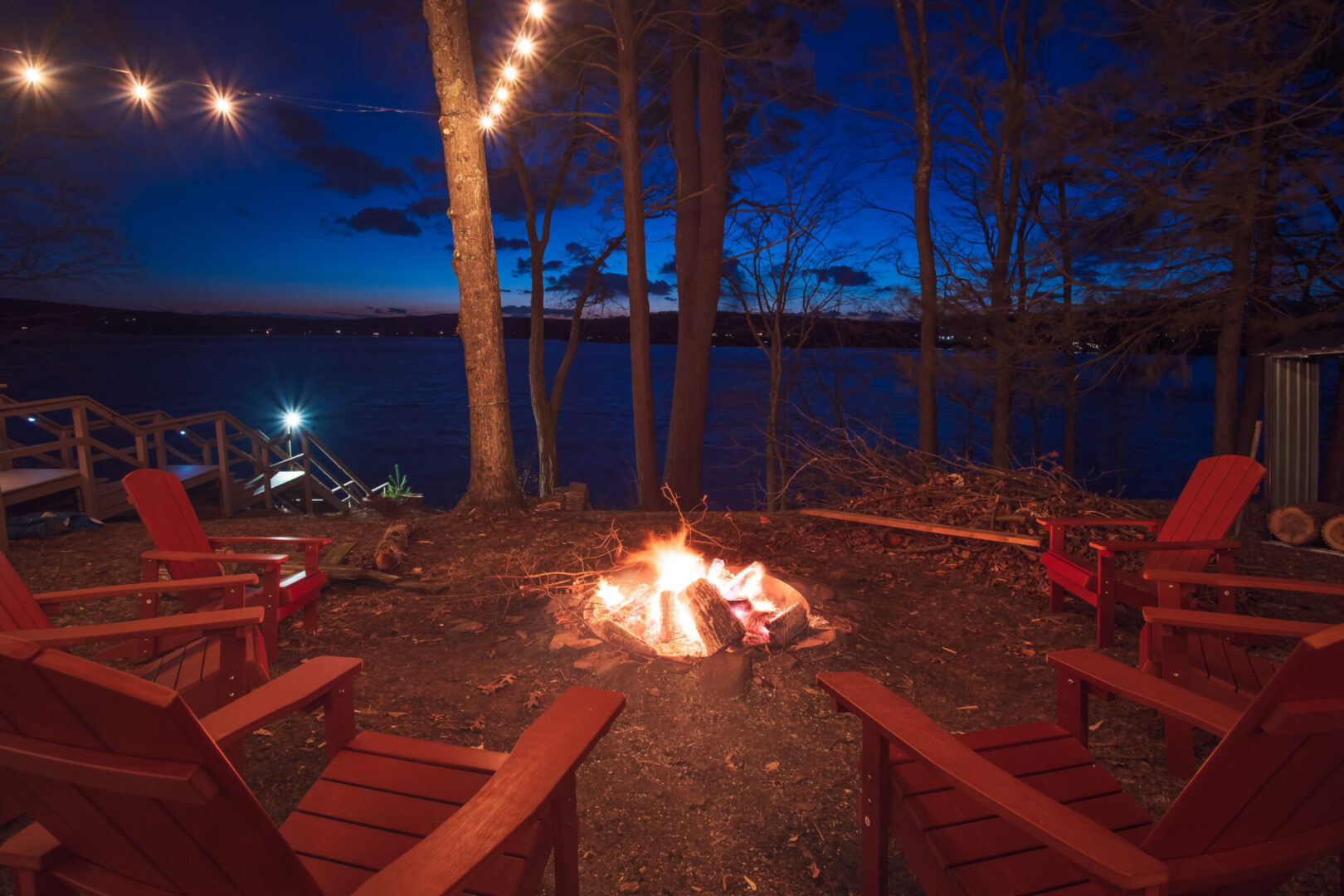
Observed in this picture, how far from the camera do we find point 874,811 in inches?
61.2

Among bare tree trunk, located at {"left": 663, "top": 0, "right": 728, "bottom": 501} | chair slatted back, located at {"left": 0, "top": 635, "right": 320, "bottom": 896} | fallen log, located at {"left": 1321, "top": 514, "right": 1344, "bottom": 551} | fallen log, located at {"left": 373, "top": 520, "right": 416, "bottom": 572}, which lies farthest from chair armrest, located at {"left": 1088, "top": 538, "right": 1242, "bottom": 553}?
bare tree trunk, located at {"left": 663, "top": 0, "right": 728, "bottom": 501}

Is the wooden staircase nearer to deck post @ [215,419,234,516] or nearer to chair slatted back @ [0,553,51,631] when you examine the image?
deck post @ [215,419,234,516]

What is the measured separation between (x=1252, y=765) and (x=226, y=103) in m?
6.90

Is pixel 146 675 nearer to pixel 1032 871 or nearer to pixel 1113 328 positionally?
pixel 1032 871

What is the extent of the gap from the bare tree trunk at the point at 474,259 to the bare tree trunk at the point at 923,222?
620 cm

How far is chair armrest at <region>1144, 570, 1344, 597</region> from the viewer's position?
2410 millimetres

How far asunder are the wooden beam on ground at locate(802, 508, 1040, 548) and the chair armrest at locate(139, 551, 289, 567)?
146 inches

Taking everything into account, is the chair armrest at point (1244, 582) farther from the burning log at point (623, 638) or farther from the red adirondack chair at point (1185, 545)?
the burning log at point (623, 638)

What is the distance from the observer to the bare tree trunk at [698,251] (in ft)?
26.9

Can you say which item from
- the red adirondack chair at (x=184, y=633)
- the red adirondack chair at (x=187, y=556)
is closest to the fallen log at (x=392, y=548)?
the red adirondack chair at (x=187, y=556)

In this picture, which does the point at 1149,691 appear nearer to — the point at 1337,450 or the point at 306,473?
the point at 1337,450

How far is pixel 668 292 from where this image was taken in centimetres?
1481

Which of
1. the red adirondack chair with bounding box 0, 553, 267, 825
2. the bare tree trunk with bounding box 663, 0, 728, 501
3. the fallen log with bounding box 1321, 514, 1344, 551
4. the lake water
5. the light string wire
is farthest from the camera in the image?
the lake water

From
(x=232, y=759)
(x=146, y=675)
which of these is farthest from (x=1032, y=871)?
(x=146, y=675)
